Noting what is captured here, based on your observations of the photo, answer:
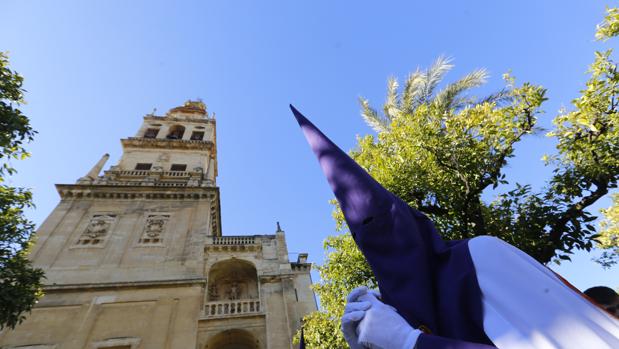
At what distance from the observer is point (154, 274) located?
15539 mm

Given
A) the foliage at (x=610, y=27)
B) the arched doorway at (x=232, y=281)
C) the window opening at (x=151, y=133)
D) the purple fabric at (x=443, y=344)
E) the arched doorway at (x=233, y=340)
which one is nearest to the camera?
the purple fabric at (x=443, y=344)

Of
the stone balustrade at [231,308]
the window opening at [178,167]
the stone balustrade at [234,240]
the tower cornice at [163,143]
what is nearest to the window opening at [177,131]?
the tower cornice at [163,143]

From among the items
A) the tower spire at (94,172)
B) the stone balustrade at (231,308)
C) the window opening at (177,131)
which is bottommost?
the stone balustrade at (231,308)

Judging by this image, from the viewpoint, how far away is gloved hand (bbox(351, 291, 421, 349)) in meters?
1.42

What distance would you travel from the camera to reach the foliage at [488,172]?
5668 millimetres

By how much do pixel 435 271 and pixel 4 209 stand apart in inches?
524

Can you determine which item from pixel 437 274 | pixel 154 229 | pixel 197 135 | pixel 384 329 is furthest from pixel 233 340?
pixel 197 135

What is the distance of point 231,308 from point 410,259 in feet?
54.5

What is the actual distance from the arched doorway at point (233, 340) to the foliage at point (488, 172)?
21.7ft

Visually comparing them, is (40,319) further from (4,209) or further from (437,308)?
(437,308)

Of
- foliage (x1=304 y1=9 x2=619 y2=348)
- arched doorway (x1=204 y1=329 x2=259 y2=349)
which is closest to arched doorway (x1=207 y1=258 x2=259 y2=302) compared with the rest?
arched doorway (x1=204 y1=329 x2=259 y2=349)

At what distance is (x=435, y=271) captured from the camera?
65.1 inches

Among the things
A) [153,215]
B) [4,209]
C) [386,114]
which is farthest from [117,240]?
[386,114]

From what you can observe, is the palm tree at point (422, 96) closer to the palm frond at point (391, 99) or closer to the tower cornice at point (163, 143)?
the palm frond at point (391, 99)
